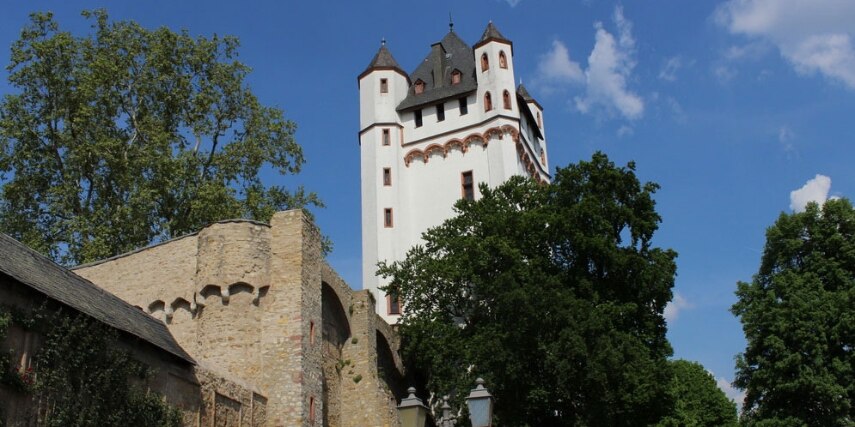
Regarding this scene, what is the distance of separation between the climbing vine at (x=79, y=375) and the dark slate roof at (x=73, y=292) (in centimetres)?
45

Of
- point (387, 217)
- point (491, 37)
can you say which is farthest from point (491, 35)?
point (387, 217)

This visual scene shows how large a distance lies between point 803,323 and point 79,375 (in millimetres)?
20990

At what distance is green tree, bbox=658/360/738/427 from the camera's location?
44.5 metres

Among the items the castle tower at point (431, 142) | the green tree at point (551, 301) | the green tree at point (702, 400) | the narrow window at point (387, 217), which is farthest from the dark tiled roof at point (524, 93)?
the green tree at point (551, 301)

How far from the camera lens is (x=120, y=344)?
16.3m

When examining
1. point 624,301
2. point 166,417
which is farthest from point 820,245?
point 166,417

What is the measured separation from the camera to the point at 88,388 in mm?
15078

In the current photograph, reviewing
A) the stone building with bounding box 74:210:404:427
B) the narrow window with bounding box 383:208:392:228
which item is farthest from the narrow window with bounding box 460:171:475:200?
the stone building with bounding box 74:210:404:427

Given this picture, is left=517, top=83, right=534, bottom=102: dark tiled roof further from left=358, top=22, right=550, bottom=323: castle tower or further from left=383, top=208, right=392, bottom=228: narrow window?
left=383, top=208, right=392, bottom=228: narrow window

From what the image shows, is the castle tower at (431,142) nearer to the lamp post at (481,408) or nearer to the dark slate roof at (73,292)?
the dark slate roof at (73,292)

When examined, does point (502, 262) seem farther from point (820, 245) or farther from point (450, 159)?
point (450, 159)

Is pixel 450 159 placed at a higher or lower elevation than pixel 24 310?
higher

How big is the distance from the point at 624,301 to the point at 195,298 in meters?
13.4

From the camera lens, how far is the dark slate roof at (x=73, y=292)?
1502 cm
